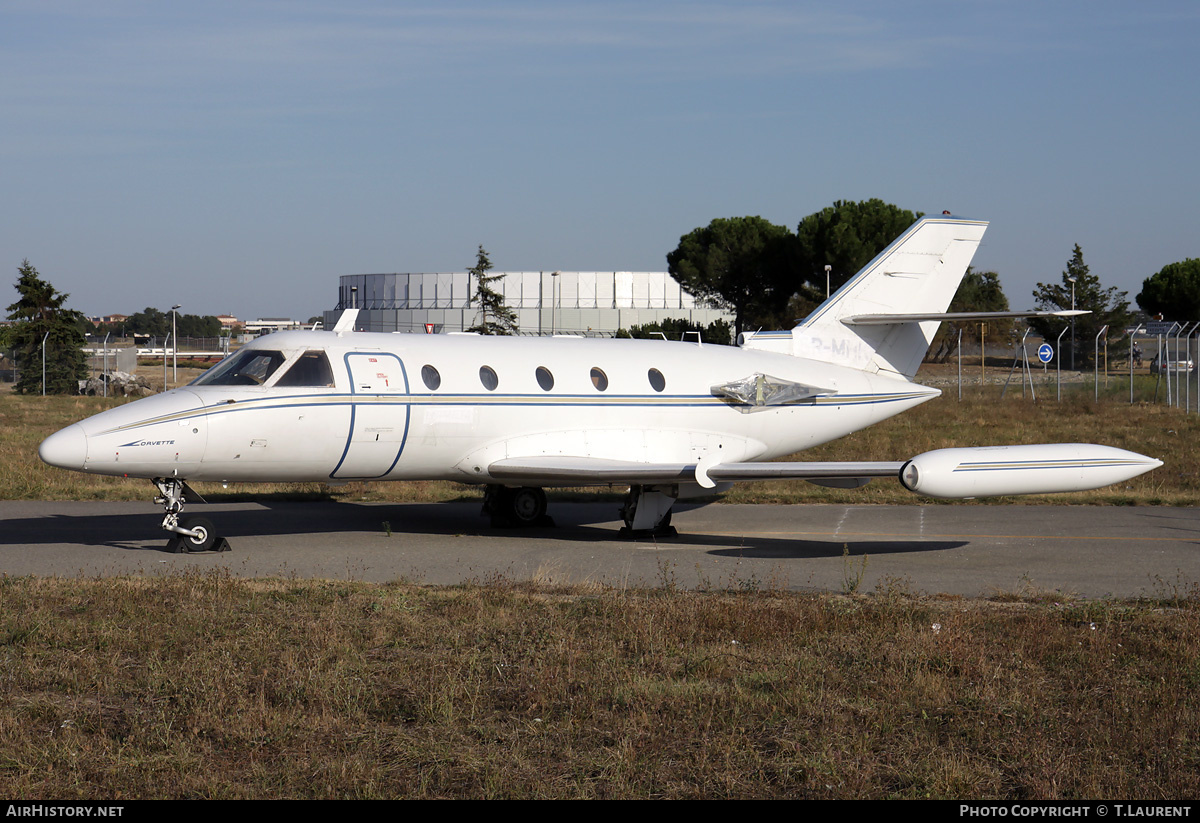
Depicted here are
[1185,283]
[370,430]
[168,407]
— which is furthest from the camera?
[1185,283]

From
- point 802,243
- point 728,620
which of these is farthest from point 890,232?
point 728,620

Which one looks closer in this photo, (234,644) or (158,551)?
(234,644)

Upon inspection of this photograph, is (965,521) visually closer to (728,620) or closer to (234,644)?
(728,620)

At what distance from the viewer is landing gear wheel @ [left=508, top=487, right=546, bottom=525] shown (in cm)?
1731

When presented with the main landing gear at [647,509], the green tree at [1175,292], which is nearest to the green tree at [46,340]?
the main landing gear at [647,509]

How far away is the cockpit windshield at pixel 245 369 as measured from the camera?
45.9 feet

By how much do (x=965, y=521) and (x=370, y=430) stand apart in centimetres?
967

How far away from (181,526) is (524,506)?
527cm

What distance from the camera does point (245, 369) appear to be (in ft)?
46.2

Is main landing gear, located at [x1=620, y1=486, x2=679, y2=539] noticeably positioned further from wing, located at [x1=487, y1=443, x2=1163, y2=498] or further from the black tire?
the black tire

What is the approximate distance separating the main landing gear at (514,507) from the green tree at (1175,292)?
85745 millimetres

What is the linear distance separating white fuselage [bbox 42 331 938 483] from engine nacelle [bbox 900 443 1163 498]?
183 inches

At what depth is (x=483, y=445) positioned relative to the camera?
15.3m

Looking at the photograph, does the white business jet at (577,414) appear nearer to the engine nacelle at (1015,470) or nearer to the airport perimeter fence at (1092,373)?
the engine nacelle at (1015,470)
